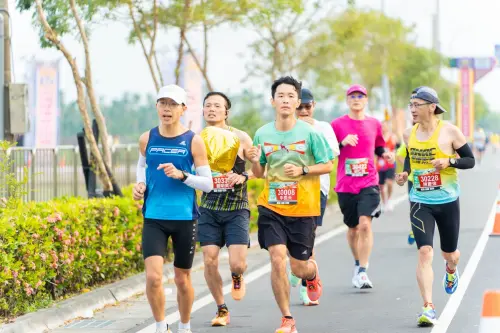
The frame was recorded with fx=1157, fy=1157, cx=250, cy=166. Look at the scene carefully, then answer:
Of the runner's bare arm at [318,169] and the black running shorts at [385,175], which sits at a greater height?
the runner's bare arm at [318,169]

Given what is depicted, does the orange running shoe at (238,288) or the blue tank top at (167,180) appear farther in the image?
the orange running shoe at (238,288)

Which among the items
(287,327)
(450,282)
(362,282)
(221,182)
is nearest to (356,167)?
(362,282)

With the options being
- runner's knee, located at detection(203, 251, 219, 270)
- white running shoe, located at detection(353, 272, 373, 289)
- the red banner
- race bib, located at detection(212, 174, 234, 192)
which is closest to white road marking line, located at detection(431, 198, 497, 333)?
white running shoe, located at detection(353, 272, 373, 289)

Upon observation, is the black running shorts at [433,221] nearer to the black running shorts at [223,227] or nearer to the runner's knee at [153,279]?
the black running shorts at [223,227]

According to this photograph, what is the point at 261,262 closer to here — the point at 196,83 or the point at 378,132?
the point at 378,132

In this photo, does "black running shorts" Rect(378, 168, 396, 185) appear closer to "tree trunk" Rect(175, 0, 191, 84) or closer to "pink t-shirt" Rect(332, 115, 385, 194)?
"tree trunk" Rect(175, 0, 191, 84)

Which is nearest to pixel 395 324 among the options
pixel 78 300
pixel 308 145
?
pixel 308 145

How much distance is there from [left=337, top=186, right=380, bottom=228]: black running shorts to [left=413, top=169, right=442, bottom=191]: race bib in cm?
208

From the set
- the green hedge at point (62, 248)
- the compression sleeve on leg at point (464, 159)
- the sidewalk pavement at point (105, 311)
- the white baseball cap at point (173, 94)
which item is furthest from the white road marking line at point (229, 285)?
the compression sleeve on leg at point (464, 159)

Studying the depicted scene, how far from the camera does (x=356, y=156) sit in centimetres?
1175

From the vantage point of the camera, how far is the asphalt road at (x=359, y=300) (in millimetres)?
9500

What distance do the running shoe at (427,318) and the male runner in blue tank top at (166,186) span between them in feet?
7.03

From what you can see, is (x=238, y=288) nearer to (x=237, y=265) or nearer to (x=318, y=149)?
(x=237, y=265)

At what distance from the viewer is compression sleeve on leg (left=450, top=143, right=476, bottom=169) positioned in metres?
9.52
